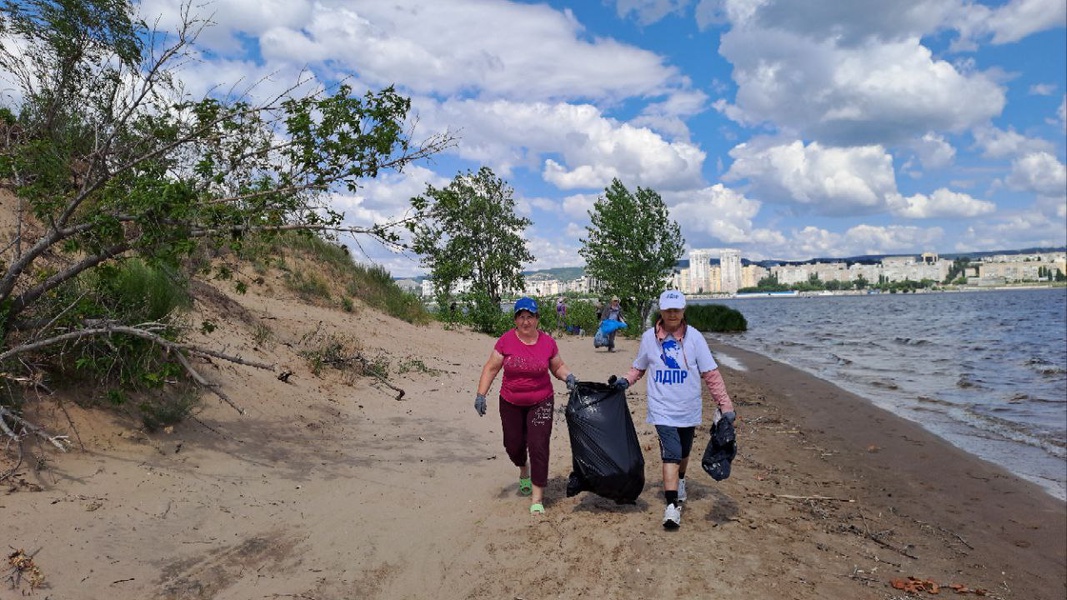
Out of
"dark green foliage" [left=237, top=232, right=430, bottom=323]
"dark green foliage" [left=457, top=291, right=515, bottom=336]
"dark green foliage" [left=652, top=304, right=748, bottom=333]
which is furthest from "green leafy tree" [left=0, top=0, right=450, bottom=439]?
"dark green foliage" [left=652, top=304, right=748, bottom=333]

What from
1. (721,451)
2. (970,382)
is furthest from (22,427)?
(970,382)

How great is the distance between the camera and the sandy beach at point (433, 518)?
13.5 feet

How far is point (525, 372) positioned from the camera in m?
5.25

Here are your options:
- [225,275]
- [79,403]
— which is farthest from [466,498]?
[79,403]

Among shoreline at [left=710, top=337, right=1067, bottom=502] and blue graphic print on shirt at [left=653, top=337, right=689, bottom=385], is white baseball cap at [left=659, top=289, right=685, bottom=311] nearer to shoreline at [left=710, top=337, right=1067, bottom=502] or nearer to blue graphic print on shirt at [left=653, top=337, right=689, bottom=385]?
blue graphic print on shirt at [left=653, top=337, right=689, bottom=385]

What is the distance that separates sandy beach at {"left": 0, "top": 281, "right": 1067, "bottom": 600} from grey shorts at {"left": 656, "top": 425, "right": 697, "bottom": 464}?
0.51m

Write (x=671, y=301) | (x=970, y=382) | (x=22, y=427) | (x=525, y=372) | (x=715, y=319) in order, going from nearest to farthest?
(x=22, y=427), (x=671, y=301), (x=525, y=372), (x=970, y=382), (x=715, y=319)

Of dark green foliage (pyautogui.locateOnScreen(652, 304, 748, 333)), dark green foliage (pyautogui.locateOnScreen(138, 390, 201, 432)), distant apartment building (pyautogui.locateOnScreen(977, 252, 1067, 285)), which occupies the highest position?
distant apartment building (pyautogui.locateOnScreen(977, 252, 1067, 285))

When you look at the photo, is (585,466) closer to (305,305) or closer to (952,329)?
(305,305)

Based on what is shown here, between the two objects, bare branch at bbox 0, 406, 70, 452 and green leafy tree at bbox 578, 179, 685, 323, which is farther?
green leafy tree at bbox 578, 179, 685, 323

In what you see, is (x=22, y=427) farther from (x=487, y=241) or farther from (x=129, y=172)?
(x=487, y=241)

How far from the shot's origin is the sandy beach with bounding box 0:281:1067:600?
4125 mm

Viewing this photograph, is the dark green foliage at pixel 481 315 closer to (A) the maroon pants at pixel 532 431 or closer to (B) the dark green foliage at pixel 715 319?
(A) the maroon pants at pixel 532 431

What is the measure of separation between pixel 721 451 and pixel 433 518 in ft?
7.81
